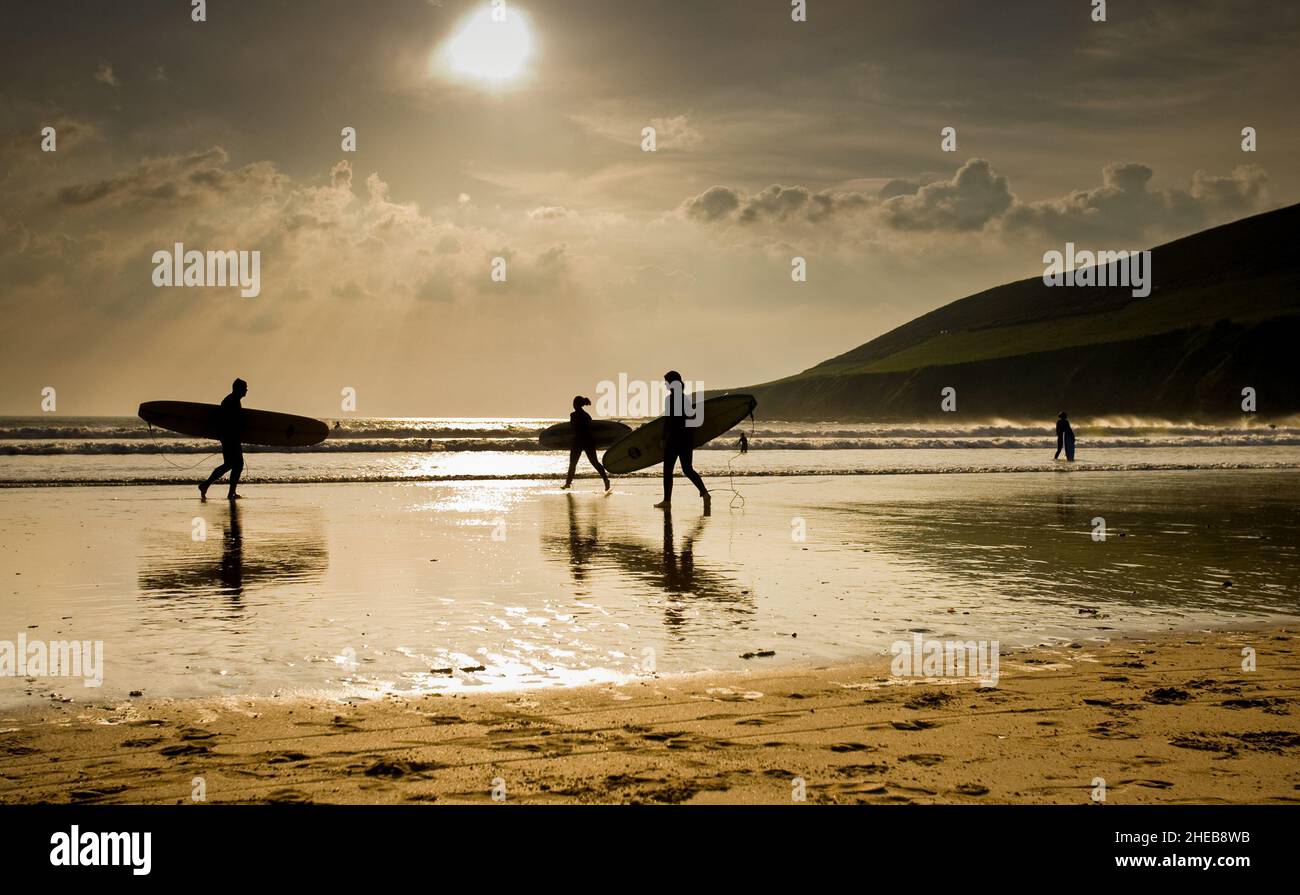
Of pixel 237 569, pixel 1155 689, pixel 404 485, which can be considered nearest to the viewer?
pixel 1155 689

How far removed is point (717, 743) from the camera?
15.3 feet

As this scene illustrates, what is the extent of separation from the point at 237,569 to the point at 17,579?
6.90 feet

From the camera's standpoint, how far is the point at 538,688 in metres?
5.81

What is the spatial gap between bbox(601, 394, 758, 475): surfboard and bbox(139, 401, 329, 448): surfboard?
770 centimetres

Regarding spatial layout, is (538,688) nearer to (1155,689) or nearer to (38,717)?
(38,717)

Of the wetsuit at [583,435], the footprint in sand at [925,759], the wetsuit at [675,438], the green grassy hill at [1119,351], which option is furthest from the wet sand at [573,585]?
the green grassy hill at [1119,351]

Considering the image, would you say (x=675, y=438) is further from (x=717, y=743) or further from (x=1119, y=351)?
(x=1119, y=351)

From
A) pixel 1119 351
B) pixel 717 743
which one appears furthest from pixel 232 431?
pixel 1119 351

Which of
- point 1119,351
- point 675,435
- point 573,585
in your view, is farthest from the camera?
point 1119,351

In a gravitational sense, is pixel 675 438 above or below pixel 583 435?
below

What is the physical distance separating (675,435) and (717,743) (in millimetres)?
13358

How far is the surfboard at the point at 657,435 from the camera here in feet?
74.0
